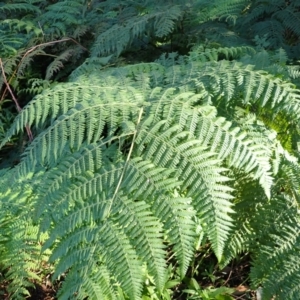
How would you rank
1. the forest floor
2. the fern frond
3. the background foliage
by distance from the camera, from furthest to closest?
the fern frond
the forest floor
the background foliage

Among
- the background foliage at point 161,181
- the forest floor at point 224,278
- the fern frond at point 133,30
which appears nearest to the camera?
the background foliage at point 161,181

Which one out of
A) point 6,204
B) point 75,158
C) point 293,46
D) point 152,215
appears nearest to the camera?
point 152,215

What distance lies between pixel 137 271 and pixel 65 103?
31.2 inches

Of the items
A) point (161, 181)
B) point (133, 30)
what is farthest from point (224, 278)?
point (133, 30)

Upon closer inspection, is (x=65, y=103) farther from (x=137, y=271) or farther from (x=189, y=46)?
(x=189, y=46)

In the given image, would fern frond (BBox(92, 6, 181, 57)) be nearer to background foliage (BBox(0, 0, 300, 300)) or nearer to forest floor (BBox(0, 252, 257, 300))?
background foliage (BBox(0, 0, 300, 300))

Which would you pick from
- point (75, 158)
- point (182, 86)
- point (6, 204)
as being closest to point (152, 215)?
point (75, 158)

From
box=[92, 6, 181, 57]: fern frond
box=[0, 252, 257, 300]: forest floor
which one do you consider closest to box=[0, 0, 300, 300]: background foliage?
box=[0, 252, 257, 300]: forest floor

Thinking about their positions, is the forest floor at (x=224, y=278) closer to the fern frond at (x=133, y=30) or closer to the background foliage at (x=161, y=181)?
the background foliage at (x=161, y=181)

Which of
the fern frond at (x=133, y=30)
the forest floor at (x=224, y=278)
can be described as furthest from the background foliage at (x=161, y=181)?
the fern frond at (x=133, y=30)

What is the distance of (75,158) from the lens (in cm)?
170

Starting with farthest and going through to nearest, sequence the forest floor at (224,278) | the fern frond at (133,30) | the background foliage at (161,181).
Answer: the fern frond at (133,30) → the forest floor at (224,278) → the background foliage at (161,181)

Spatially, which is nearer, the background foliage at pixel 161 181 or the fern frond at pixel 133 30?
the background foliage at pixel 161 181

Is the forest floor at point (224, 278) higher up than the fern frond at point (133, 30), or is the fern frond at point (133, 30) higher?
the fern frond at point (133, 30)
